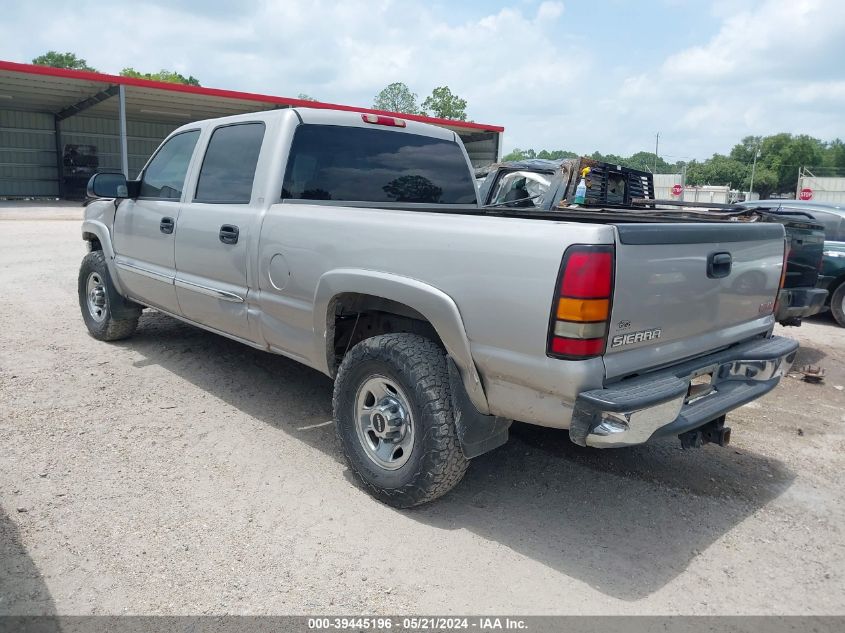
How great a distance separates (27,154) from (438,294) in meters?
32.4

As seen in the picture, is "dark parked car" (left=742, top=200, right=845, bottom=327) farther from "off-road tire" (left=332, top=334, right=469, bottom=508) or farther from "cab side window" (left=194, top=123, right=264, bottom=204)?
"off-road tire" (left=332, top=334, right=469, bottom=508)

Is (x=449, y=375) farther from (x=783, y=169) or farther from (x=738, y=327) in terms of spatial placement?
A: (x=783, y=169)

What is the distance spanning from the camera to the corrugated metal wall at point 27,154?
28678 mm

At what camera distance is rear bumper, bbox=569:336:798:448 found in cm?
262

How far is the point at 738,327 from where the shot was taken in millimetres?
3506

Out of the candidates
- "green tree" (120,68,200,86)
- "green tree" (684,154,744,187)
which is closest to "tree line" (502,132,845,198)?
"green tree" (684,154,744,187)

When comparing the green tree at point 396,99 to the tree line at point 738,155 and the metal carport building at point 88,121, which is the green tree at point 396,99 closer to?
the tree line at point 738,155

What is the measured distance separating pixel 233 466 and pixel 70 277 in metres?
6.86

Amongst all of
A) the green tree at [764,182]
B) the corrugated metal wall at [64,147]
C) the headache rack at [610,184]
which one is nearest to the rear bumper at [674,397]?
the headache rack at [610,184]

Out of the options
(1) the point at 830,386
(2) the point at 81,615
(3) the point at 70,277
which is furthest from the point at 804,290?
(3) the point at 70,277

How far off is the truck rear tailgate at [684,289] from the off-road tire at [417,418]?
2.77 ft

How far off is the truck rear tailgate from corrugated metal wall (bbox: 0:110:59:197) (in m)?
32.7

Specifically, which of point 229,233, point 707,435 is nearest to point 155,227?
point 229,233

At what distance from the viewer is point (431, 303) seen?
3051 mm
